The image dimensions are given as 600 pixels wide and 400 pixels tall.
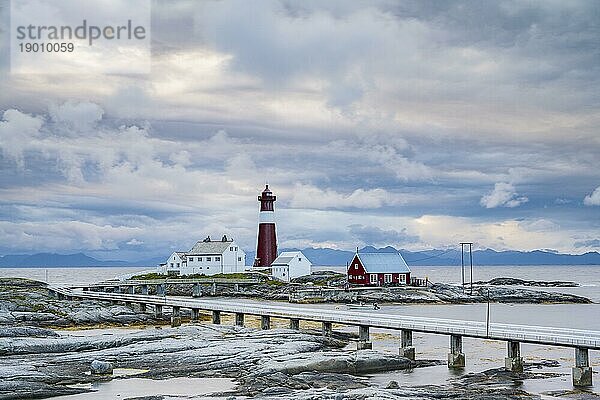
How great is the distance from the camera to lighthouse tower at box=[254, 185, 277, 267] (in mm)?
113500

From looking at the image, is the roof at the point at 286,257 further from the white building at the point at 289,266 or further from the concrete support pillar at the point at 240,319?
the concrete support pillar at the point at 240,319

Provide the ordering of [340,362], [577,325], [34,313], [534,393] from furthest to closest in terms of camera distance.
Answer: [577,325] → [34,313] → [340,362] → [534,393]

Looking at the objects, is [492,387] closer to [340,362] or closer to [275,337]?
[340,362]

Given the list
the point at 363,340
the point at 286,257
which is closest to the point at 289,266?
the point at 286,257

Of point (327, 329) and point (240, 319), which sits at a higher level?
point (327, 329)

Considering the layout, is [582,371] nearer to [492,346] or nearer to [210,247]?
[492,346]

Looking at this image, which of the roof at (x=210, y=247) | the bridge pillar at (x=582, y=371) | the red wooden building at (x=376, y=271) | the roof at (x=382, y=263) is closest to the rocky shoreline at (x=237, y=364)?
the bridge pillar at (x=582, y=371)

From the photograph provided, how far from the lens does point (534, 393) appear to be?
34.5 meters

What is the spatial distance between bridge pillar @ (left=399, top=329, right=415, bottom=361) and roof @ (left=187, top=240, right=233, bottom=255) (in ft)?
229

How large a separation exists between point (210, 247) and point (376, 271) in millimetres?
25614

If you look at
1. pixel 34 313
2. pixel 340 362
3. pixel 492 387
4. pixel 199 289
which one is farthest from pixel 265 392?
pixel 199 289

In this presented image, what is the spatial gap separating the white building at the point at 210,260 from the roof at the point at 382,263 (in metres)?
19.8

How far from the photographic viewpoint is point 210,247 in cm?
11494

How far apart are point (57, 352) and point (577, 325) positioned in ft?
143
